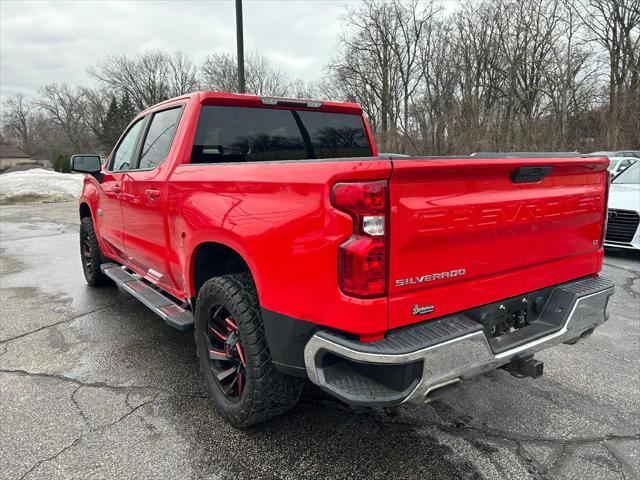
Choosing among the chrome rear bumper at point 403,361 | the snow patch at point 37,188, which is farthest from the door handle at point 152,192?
the snow patch at point 37,188

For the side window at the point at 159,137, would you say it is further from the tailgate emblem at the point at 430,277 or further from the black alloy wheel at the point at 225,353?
the tailgate emblem at the point at 430,277

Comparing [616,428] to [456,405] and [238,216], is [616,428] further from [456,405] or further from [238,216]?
[238,216]

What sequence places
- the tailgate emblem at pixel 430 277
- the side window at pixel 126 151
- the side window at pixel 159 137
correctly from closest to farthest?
the tailgate emblem at pixel 430 277
the side window at pixel 159 137
the side window at pixel 126 151

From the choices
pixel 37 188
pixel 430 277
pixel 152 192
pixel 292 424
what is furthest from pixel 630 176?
pixel 37 188

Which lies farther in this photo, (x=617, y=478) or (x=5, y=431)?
(x=5, y=431)

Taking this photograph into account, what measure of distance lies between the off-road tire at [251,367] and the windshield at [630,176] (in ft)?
27.8

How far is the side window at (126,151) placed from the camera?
4276 mm

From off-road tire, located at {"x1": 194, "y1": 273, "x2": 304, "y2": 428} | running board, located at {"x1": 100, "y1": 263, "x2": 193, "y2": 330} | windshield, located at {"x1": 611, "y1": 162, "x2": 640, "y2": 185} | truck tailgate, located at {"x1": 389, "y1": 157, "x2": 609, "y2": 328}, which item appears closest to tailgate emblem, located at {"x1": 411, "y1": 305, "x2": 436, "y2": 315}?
truck tailgate, located at {"x1": 389, "y1": 157, "x2": 609, "y2": 328}

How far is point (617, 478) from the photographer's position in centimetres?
228

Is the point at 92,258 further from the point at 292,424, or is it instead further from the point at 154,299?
the point at 292,424

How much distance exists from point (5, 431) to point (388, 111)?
3165cm

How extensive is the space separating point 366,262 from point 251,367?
37.1 inches

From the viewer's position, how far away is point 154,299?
11.9 ft

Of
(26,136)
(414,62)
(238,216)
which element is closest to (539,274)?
(238,216)
